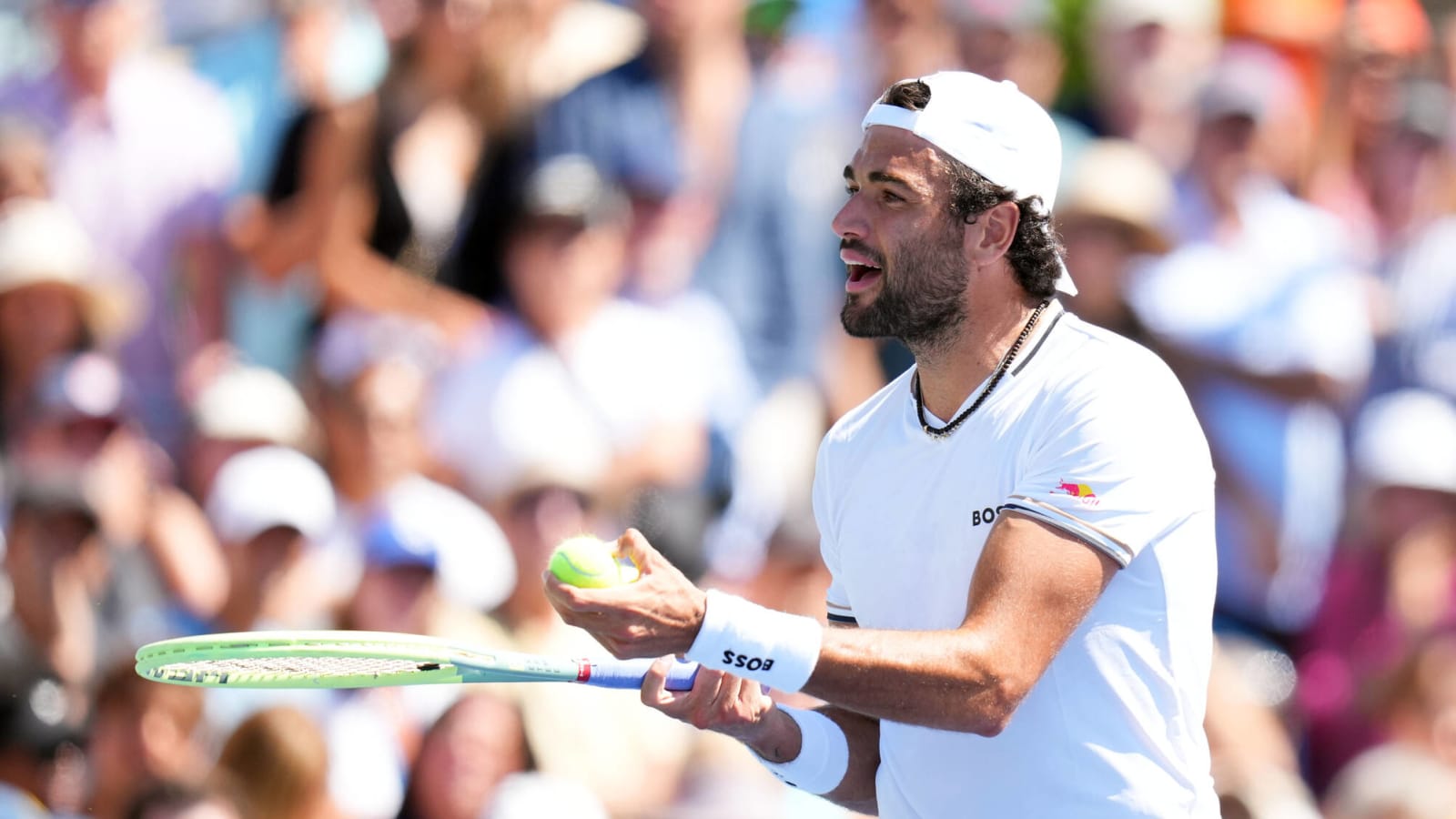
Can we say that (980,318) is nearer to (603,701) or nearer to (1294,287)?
(603,701)

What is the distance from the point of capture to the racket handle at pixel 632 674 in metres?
3.73

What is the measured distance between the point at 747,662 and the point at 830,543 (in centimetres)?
95

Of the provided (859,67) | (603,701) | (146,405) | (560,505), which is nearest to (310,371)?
(146,405)

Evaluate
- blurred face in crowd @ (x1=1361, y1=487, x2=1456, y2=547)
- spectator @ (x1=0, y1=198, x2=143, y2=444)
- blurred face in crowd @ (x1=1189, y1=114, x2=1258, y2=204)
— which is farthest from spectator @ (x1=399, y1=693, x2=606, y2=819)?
blurred face in crowd @ (x1=1189, y1=114, x2=1258, y2=204)

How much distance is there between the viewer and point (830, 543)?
415cm

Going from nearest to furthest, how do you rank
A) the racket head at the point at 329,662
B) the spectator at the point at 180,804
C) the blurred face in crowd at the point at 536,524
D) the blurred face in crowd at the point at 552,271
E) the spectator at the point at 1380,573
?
the racket head at the point at 329,662 < the spectator at the point at 180,804 < the blurred face in crowd at the point at 536,524 < the blurred face in crowd at the point at 552,271 < the spectator at the point at 1380,573

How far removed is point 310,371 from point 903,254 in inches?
151

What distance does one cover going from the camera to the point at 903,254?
12.7 ft

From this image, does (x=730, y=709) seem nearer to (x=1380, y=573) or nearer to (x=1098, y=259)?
(x=1098, y=259)

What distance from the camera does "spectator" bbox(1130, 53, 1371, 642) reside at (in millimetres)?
7832

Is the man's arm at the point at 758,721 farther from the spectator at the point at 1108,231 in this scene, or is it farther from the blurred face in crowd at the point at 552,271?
the spectator at the point at 1108,231

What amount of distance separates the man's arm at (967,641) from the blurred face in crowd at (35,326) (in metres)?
4.43

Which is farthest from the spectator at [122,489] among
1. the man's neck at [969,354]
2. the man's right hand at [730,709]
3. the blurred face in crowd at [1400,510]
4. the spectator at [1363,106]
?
the spectator at [1363,106]

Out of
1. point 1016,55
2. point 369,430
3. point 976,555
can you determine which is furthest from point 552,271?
point 976,555
